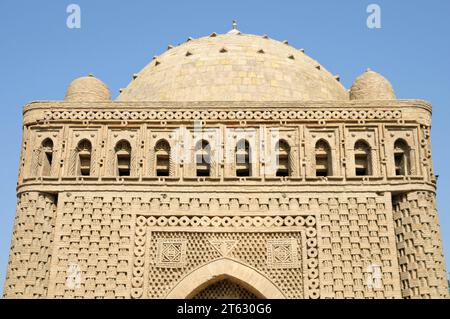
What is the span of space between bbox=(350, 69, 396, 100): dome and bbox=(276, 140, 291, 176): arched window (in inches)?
92.2

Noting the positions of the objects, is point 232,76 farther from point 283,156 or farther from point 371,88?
point 371,88

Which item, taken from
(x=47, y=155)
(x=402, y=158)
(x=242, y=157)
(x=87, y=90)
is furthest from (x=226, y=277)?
(x=87, y=90)

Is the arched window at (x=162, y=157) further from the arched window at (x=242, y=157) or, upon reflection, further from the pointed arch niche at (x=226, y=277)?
the pointed arch niche at (x=226, y=277)

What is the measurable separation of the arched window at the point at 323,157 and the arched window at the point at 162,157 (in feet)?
10.8

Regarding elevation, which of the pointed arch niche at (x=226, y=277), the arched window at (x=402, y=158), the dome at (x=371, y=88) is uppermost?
the dome at (x=371, y=88)

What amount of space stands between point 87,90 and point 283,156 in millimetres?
4877

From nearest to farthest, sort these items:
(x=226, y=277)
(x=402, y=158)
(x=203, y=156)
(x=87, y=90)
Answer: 1. (x=226, y=277)
2. (x=402, y=158)
3. (x=203, y=156)
4. (x=87, y=90)

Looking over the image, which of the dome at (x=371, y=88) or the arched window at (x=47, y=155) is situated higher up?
the dome at (x=371, y=88)

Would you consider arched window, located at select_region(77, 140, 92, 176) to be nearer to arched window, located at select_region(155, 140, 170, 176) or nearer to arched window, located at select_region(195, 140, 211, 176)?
arched window, located at select_region(155, 140, 170, 176)

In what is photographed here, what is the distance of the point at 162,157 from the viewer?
15.1m

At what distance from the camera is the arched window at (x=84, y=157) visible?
1510 cm

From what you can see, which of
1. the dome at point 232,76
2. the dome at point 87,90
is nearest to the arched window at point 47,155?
the dome at point 87,90

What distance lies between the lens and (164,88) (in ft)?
56.0

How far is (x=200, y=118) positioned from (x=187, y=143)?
622mm
